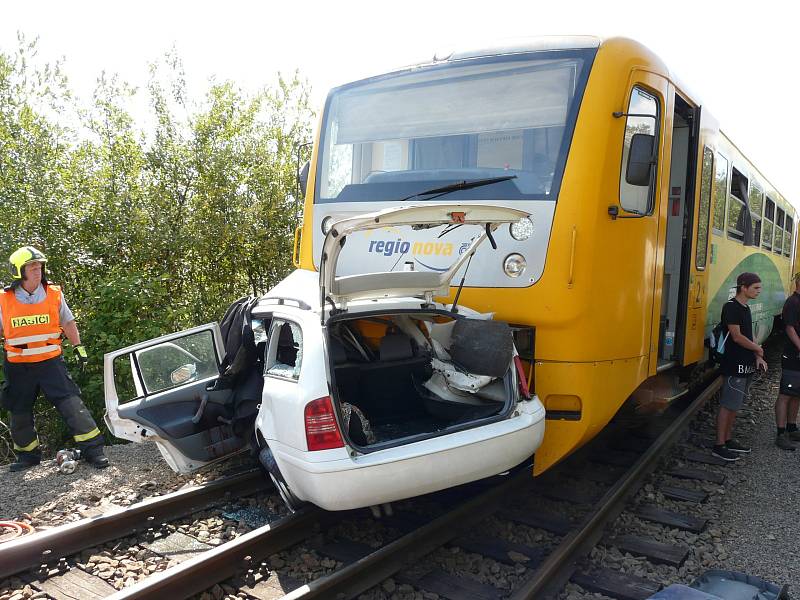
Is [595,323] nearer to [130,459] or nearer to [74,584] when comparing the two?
[74,584]

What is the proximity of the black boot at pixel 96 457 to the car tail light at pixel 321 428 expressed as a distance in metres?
2.94

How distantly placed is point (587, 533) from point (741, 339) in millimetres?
2852

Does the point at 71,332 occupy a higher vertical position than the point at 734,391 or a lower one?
higher

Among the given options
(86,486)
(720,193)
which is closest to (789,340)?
(720,193)

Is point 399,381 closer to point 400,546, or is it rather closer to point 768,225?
point 400,546

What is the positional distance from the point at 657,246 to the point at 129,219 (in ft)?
27.8

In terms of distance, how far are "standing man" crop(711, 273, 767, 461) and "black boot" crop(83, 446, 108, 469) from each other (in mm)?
5547

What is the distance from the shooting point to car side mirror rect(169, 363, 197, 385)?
5273 millimetres

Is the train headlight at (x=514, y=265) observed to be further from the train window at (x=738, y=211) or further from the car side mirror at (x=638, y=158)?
the train window at (x=738, y=211)

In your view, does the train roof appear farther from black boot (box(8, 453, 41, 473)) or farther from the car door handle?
black boot (box(8, 453, 41, 473))

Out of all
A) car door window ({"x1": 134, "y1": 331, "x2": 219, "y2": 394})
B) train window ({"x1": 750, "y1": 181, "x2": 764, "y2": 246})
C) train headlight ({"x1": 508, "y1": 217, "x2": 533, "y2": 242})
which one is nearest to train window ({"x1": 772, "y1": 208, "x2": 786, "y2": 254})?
train window ({"x1": 750, "y1": 181, "x2": 764, "y2": 246})

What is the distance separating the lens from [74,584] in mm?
3605

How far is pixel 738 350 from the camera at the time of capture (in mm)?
6078

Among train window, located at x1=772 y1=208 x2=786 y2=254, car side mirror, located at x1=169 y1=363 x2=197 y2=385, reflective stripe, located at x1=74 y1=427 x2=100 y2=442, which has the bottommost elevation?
reflective stripe, located at x1=74 y1=427 x2=100 y2=442
